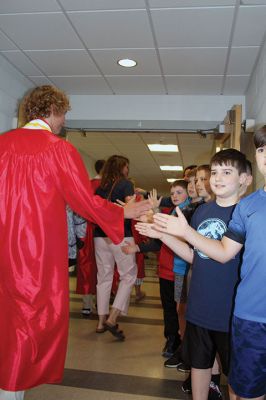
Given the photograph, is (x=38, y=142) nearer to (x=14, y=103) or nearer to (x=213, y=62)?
(x=213, y=62)

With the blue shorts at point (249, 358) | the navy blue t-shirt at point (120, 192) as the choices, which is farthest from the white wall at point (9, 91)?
the blue shorts at point (249, 358)

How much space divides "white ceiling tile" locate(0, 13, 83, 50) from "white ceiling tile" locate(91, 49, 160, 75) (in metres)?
0.26

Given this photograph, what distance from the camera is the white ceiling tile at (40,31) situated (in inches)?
114

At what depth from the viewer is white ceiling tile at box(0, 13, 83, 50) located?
290cm

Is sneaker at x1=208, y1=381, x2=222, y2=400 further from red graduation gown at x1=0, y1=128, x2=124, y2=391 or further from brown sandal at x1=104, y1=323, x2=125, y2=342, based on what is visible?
brown sandal at x1=104, y1=323, x2=125, y2=342

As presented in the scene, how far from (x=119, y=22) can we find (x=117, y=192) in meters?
1.38

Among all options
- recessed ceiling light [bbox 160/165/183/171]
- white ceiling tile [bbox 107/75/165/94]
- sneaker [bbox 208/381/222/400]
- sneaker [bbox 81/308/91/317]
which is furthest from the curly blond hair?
recessed ceiling light [bbox 160/165/183/171]

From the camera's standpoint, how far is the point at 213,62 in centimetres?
351

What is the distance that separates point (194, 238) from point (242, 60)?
259 centimetres

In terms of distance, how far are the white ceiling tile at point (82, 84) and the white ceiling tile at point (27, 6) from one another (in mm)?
1277

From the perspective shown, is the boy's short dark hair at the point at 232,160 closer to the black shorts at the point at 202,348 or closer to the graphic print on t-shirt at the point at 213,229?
the graphic print on t-shirt at the point at 213,229

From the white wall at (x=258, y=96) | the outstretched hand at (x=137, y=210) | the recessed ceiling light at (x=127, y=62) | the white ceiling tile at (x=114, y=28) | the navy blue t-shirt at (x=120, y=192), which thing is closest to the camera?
the outstretched hand at (x=137, y=210)

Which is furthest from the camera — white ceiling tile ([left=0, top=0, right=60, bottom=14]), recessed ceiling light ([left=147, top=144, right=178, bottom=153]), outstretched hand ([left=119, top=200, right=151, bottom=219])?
recessed ceiling light ([left=147, top=144, right=178, bottom=153])

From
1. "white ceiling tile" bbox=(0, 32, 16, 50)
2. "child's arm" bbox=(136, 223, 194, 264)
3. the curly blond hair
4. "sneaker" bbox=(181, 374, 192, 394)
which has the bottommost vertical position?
"sneaker" bbox=(181, 374, 192, 394)
